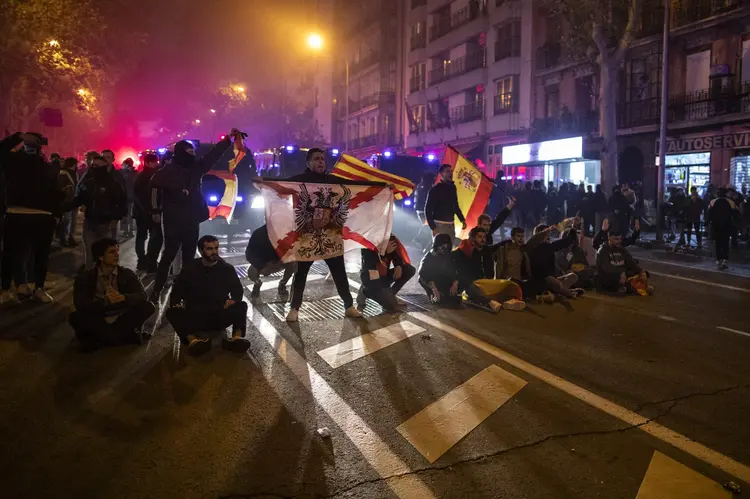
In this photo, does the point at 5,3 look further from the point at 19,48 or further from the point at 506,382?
the point at 506,382

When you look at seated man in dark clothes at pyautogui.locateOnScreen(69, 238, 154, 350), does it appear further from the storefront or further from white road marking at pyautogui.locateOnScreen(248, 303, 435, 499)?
the storefront

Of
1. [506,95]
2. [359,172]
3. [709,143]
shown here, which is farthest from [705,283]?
[506,95]

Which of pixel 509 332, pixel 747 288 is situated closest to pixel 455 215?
pixel 509 332

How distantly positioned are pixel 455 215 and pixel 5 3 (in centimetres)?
1874

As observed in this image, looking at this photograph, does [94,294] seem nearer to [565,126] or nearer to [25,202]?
[25,202]

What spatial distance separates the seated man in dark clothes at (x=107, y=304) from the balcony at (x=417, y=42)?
146 feet

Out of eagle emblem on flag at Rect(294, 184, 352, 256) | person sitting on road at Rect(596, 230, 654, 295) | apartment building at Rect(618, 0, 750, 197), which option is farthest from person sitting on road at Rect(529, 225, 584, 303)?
apartment building at Rect(618, 0, 750, 197)

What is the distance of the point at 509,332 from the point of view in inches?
276

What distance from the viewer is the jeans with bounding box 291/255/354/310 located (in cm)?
729

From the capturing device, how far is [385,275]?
8.39 m

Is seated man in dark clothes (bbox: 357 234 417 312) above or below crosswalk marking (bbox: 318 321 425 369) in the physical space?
above

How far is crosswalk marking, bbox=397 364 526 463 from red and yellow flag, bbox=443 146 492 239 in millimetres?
5482

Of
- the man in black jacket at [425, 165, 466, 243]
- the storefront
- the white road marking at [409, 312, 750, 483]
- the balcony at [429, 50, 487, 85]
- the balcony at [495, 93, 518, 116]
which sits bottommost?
the white road marking at [409, 312, 750, 483]

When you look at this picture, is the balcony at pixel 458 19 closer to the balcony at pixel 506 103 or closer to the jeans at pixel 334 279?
the balcony at pixel 506 103
